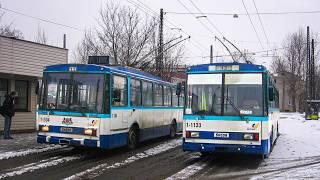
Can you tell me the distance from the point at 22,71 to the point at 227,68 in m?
10.9

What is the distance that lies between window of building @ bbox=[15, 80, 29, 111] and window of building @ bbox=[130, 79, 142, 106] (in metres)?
7.34

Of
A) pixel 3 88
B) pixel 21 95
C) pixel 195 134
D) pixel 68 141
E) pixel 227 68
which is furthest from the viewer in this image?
pixel 21 95

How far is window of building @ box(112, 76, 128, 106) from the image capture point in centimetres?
1386

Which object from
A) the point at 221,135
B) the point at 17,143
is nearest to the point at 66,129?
the point at 17,143

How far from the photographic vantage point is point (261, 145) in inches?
485

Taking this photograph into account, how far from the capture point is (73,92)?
13.6 metres

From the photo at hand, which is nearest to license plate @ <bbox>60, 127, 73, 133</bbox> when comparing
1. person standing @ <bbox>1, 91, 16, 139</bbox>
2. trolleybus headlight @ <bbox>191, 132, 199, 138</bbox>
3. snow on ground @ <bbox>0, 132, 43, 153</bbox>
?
snow on ground @ <bbox>0, 132, 43, 153</bbox>

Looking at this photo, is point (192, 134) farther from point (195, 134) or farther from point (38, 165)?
point (38, 165)

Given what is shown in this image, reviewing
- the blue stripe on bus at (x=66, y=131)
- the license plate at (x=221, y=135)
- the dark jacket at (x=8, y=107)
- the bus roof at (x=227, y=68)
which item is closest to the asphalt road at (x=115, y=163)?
the blue stripe on bus at (x=66, y=131)

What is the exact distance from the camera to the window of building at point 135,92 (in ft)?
51.0

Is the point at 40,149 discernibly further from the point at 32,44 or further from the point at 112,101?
the point at 32,44

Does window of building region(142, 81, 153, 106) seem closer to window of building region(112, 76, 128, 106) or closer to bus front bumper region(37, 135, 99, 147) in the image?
window of building region(112, 76, 128, 106)

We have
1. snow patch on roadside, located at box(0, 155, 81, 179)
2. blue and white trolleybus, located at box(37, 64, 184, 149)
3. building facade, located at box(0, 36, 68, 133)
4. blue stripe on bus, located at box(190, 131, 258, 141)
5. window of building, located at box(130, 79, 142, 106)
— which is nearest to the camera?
snow patch on roadside, located at box(0, 155, 81, 179)

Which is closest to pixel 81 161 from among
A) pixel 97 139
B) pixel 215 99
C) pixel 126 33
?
pixel 97 139
